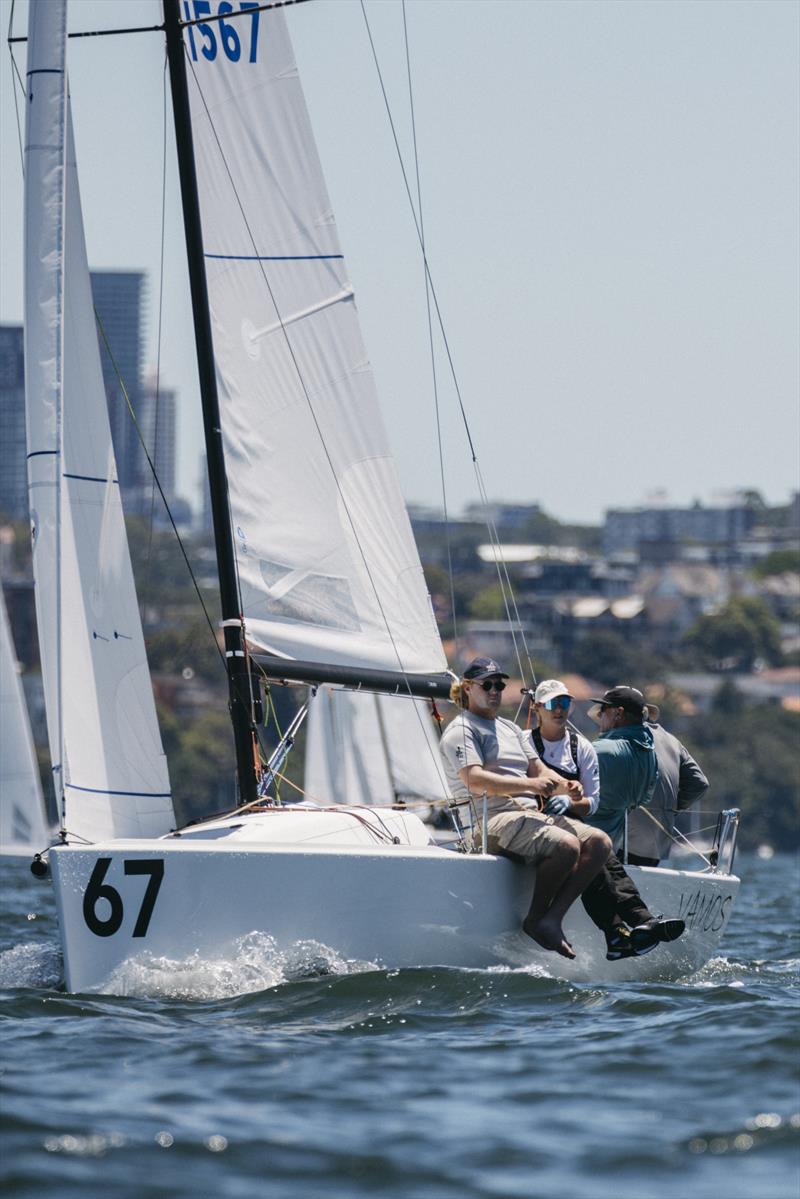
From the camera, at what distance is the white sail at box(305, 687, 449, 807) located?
66.2 feet

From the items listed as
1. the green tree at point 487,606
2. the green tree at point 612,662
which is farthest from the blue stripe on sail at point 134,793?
the green tree at point 487,606

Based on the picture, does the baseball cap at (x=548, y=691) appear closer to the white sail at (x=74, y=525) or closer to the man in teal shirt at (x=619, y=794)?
the man in teal shirt at (x=619, y=794)

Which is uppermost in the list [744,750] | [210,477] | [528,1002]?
[210,477]

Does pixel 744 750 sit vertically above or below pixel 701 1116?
below

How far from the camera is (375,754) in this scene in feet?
67.6

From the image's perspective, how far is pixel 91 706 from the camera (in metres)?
8.79

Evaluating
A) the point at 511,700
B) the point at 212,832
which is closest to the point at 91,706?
the point at 212,832

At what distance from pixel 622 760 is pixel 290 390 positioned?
242 centimetres

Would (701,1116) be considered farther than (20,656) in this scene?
No

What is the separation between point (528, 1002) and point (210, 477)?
3098mm

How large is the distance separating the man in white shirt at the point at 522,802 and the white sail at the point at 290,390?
1.26 meters

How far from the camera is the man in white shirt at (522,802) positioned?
8.50m

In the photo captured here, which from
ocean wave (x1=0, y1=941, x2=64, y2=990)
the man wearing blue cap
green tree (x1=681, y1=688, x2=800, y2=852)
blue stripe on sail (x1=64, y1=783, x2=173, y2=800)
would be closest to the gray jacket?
the man wearing blue cap

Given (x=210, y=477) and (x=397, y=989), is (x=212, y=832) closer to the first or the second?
(x=397, y=989)
